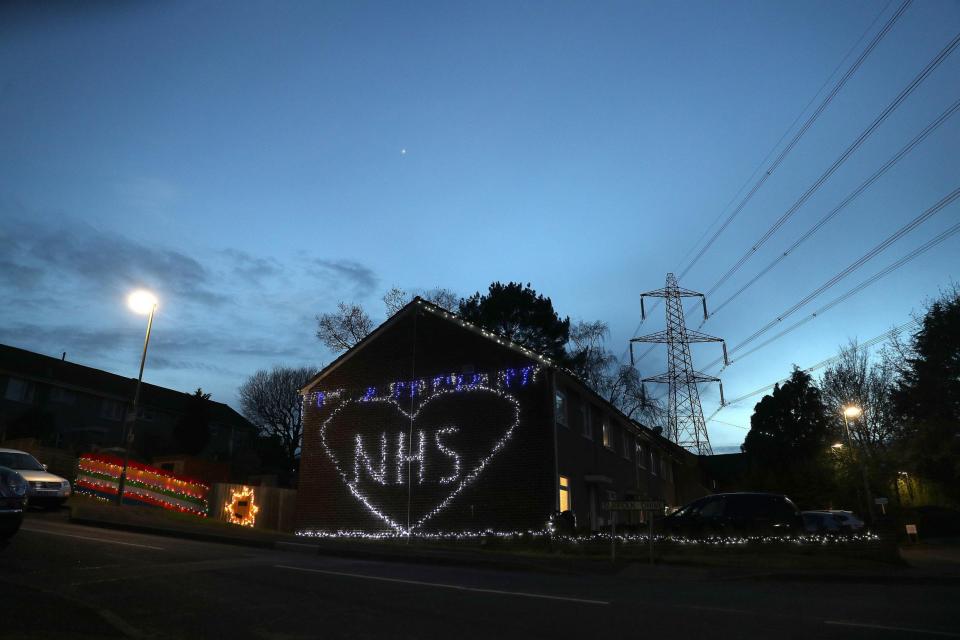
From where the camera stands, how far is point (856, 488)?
39125 mm

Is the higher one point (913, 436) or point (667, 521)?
point (913, 436)

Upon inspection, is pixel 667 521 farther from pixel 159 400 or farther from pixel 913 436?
pixel 159 400

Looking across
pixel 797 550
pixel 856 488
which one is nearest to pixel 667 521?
pixel 797 550

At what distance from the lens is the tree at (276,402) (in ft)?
208

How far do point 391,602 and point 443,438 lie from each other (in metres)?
14.4

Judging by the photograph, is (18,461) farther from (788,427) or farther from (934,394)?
(788,427)

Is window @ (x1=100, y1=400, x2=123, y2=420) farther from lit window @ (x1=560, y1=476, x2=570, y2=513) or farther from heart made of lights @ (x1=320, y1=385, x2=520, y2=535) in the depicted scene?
lit window @ (x1=560, y1=476, x2=570, y2=513)

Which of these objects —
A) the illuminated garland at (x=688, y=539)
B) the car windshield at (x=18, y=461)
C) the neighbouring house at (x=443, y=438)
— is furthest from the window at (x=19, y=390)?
the illuminated garland at (x=688, y=539)

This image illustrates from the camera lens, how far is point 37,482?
18906 millimetres

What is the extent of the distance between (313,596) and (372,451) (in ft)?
50.7

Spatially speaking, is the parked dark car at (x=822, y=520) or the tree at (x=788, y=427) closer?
the parked dark car at (x=822, y=520)

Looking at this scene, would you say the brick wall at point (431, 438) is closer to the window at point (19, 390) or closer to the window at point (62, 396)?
the window at point (19, 390)

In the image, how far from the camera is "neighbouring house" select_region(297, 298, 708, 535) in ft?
70.2

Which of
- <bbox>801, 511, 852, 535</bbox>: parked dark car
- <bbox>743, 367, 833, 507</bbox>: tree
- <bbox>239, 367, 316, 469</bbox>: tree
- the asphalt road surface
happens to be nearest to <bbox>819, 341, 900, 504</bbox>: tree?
<bbox>743, 367, 833, 507</bbox>: tree
